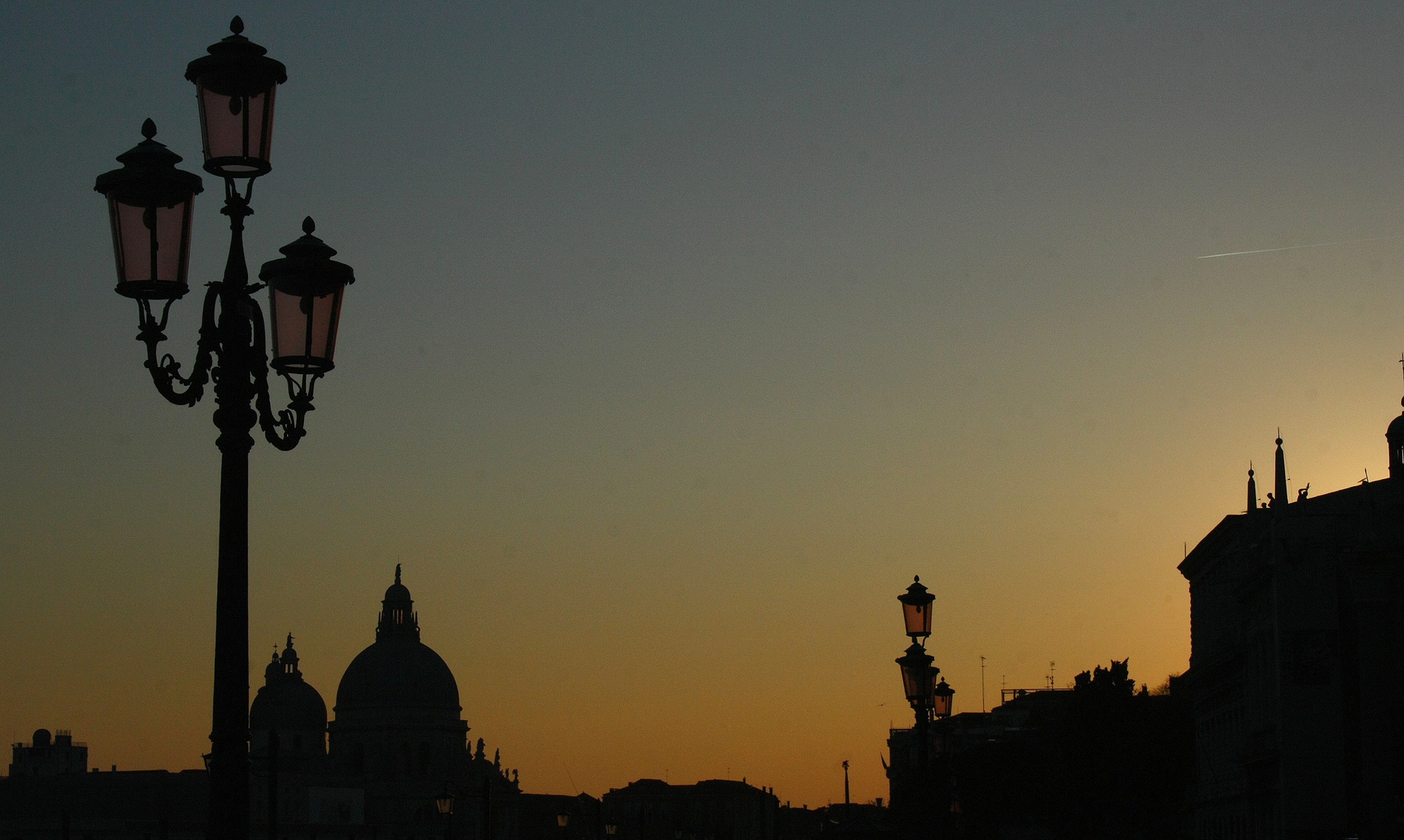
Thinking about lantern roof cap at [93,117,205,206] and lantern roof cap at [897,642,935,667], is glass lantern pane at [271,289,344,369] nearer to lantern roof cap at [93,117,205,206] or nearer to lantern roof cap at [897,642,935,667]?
lantern roof cap at [93,117,205,206]

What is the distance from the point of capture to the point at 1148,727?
2148 inches

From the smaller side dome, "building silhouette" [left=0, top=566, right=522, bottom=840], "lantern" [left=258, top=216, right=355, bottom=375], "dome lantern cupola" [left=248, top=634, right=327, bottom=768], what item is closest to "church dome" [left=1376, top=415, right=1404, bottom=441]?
the smaller side dome

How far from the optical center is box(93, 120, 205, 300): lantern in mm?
10266

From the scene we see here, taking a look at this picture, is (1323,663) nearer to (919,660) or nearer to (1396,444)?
(1396,444)

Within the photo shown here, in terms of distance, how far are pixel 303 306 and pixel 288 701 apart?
160 metres

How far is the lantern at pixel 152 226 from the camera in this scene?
33.7 feet

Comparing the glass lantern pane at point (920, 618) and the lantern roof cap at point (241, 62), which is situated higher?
the lantern roof cap at point (241, 62)

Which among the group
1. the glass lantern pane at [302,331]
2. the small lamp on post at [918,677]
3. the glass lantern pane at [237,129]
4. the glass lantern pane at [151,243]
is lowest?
the small lamp on post at [918,677]

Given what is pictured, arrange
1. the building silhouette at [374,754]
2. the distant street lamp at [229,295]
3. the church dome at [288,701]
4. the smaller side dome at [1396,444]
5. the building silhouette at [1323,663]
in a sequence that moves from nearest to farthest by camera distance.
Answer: the distant street lamp at [229,295] < the building silhouette at [1323,663] < the smaller side dome at [1396,444] < the building silhouette at [374,754] < the church dome at [288,701]

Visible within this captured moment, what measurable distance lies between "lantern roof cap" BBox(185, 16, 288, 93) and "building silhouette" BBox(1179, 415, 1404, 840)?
3698 cm

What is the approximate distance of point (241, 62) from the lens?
10.4 meters

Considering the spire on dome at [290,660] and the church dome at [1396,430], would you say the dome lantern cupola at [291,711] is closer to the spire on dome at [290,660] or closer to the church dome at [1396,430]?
the spire on dome at [290,660]

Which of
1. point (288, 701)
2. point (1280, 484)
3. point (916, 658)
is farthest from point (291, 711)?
point (916, 658)

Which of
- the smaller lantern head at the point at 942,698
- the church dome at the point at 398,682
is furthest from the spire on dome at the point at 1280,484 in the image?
the church dome at the point at 398,682
